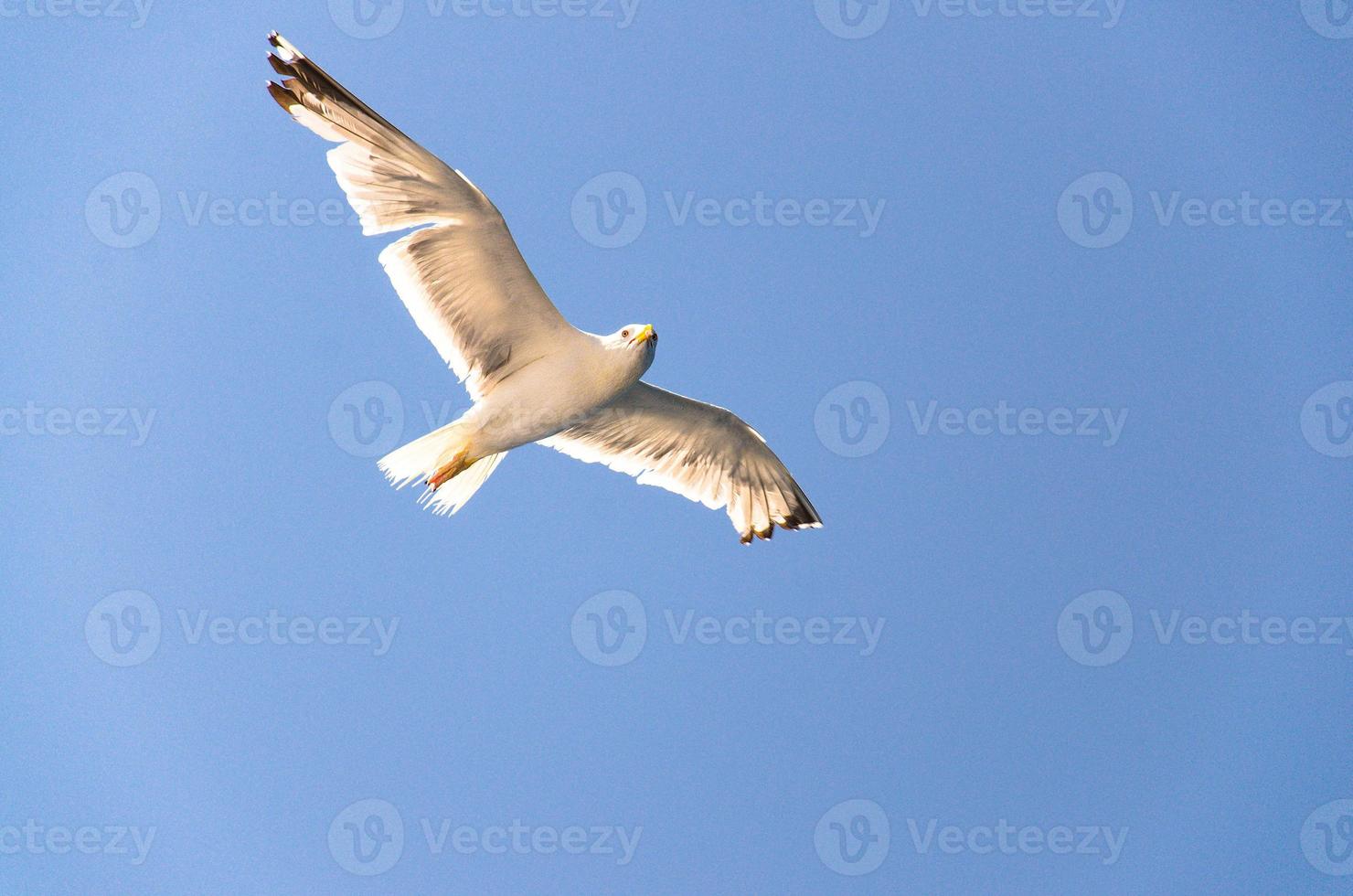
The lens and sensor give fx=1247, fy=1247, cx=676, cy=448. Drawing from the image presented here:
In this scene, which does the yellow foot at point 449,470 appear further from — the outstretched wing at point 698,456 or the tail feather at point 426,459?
the outstretched wing at point 698,456

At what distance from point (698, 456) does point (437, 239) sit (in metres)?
2.16

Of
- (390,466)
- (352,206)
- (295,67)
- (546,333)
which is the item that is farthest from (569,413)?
(295,67)

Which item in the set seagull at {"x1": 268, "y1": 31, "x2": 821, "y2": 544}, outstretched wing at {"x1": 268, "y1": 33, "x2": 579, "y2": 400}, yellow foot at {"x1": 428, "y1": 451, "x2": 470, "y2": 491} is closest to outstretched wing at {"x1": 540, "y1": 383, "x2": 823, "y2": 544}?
seagull at {"x1": 268, "y1": 31, "x2": 821, "y2": 544}

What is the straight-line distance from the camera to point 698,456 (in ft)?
24.3

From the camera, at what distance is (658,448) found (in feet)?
24.1

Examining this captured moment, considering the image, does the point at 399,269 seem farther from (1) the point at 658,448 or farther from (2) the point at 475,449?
(1) the point at 658,448

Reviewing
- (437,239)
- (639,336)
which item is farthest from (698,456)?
(437,239)

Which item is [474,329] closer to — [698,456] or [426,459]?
[426,459]

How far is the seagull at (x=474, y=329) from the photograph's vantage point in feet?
18.7

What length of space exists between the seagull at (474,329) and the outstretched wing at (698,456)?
0.5 inches

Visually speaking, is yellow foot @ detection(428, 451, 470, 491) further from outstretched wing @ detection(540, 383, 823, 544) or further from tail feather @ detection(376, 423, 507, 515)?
outstretched wing @ detection(540, 383, 823, 544)

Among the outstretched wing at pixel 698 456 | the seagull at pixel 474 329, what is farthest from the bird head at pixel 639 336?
the outstretched wing at pixel 698 456

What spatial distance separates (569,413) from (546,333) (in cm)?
43

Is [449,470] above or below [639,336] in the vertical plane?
below
